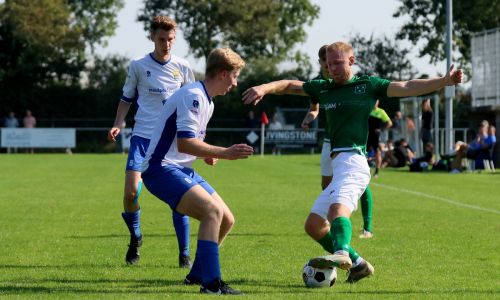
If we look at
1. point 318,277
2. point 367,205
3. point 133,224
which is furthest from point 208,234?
point 367,205

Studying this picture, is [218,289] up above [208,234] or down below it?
below

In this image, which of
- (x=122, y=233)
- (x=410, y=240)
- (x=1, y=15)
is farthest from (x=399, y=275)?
(x=1, y=15)

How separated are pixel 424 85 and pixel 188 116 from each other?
1.92 meters

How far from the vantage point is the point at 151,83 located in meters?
9.55

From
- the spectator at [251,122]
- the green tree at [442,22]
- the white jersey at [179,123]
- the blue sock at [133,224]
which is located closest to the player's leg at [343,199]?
the white jersey at [179,123]

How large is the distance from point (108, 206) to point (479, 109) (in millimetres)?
20167

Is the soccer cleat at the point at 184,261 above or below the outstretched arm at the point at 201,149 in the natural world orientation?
below

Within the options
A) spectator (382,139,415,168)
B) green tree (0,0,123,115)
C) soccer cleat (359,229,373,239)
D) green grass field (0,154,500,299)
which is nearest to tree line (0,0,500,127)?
green tree (0,0,123,115)

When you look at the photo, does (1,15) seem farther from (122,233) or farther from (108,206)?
(122,233)

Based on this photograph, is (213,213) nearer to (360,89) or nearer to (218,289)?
(218,289)

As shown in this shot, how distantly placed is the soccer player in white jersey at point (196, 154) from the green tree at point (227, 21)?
58425 mm

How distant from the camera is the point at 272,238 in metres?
11.6

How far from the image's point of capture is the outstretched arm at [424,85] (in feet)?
25.4

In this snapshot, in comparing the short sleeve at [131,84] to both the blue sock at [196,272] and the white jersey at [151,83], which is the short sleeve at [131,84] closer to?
the white jersey at [151,83]
